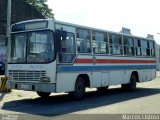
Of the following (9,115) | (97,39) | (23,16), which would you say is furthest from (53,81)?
(23,16)

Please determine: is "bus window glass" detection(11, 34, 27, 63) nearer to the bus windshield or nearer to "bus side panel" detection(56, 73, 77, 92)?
the bus windshield

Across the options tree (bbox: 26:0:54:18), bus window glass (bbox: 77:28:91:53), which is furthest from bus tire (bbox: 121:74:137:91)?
tree (bbox: 26:0:54:18)

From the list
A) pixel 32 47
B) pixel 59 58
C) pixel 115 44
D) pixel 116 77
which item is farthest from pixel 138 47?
pixel 32 47

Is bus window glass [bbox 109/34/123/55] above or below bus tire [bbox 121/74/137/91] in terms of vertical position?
above

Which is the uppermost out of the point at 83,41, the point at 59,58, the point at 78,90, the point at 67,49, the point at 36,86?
the point at 83,41

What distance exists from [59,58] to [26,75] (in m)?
1.45

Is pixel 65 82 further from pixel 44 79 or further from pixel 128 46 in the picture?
pixel 128 46

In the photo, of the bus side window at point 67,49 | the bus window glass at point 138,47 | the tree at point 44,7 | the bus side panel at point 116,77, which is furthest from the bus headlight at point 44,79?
the tree at point 44,7

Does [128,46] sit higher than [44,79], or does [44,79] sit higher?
[128,46]

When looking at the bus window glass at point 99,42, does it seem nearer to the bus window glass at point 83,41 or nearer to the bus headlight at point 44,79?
the bus window glass at point 83,41

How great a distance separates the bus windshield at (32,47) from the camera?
14812 millimetres

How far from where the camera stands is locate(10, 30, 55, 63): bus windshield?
14.8 meters

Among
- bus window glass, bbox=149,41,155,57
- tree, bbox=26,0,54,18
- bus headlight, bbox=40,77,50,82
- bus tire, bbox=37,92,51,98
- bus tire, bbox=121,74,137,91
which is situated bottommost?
bus tire, bbox=37,92,51,98

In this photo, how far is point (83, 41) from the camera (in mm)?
16766
